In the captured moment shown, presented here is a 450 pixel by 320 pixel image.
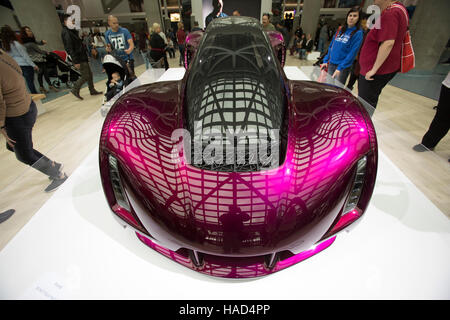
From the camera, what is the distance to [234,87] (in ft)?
4.24

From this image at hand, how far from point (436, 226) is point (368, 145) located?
872mm

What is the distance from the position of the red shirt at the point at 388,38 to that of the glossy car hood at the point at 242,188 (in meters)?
1.47

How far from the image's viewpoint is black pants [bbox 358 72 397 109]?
224 centimetres

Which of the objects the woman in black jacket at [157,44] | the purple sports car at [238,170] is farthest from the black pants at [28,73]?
the purple sports car at [238,170]

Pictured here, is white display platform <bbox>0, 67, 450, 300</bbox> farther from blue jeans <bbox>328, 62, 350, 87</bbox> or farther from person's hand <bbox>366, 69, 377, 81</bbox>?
blue jeans <bbox>328, 62, 350, 87</bbox>

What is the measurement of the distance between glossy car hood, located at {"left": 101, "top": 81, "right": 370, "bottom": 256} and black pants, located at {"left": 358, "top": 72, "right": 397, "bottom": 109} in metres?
1.58

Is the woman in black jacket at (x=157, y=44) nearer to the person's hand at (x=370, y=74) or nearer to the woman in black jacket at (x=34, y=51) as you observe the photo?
the woman in black jacket at (x=34, y=51)

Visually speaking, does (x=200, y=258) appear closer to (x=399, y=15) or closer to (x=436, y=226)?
(x=436, y=226)

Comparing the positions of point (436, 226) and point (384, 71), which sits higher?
point (384, 71)

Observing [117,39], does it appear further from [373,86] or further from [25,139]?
[373,86]

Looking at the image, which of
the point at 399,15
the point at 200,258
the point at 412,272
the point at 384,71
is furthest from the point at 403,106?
the point at 200,258

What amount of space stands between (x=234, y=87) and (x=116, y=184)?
876mm

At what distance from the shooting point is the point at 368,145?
3.33 ft

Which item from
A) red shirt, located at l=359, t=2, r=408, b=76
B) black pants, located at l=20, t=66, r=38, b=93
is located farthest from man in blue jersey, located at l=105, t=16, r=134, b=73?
red shirt, located at l=359, t=2, r=408, b=76
